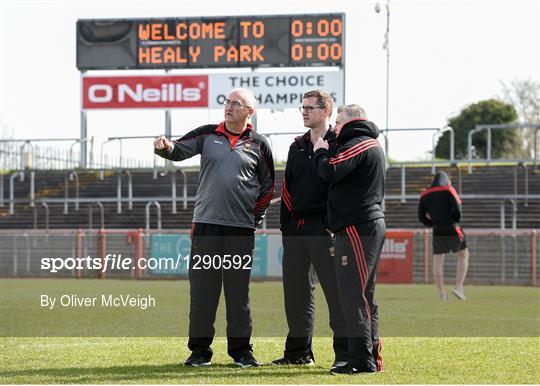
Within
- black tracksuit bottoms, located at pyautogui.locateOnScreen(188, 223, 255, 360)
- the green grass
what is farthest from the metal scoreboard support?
black tracksuit bottoms, located at pyautogui.locateOnScreen(188, 223, 255, 360)

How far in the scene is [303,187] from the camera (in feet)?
28.6

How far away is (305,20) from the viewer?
97.1 feet

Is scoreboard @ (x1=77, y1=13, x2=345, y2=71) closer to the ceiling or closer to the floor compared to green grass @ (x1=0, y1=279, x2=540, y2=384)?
closer to the ceiling

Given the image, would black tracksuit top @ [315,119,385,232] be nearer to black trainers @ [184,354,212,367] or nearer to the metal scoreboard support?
black trainers @ [184,354,212,367]

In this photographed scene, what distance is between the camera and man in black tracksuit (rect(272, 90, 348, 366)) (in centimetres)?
868

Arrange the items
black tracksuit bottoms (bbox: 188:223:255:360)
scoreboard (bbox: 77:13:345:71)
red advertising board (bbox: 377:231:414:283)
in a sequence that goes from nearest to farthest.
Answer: black tracksuit bottoms (bbox: 188:223:255:360), red advertising board (bbox: 377:231:414:283), scoreboard (bbox: 77:13:345:71)

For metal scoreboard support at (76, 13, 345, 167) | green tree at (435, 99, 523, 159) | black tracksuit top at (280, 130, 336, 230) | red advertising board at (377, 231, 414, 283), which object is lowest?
red advertising board at (377, 231, 414, 283)

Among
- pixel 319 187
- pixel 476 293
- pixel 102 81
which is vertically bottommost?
pixel 476 293

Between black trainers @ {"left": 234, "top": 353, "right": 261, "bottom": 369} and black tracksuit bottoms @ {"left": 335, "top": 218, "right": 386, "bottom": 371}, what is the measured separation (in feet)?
2.82

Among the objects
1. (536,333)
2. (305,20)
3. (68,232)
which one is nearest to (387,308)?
(536,333)

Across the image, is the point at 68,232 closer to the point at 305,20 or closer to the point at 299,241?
the point at 305,20

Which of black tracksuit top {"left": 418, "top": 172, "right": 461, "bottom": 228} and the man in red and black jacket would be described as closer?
the man in red and black jacket

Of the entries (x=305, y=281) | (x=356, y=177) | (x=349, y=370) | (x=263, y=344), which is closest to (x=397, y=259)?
(x=263, y=344)

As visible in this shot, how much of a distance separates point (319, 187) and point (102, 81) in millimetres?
24780
